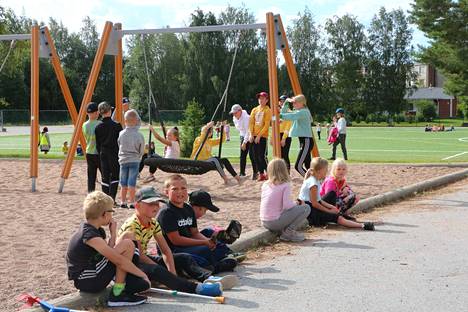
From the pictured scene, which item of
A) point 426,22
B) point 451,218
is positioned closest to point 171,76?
point 426,22

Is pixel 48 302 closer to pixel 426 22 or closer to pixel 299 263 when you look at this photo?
pixel 299 263

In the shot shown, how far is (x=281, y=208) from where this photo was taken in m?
8.02

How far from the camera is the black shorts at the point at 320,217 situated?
878 cm

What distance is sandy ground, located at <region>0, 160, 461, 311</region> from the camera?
5.81 metres

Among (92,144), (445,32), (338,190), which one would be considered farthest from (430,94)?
(338,190)

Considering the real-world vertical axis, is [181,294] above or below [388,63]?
below

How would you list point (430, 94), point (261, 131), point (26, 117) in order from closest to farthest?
point (261, 131)
point (26, 117)
point (430, 94)

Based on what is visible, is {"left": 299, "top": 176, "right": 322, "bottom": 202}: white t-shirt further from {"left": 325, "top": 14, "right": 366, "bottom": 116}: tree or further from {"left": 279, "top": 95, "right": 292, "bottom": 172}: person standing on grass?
{"left": 325, "top": 14, "right": 366, "bottom": 116}: tree

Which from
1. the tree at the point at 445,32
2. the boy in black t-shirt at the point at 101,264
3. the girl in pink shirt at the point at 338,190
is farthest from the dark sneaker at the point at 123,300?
the tree at the point at 445,32

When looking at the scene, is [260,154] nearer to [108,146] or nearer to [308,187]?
[108,146]

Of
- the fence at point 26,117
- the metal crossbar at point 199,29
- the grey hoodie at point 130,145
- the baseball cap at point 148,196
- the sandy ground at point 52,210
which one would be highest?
the metal crossbar at point 199,29

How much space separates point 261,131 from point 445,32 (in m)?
29.0

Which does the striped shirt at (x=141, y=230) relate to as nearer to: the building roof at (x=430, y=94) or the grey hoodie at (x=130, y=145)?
the grey hoodie at (x=130, y=145)

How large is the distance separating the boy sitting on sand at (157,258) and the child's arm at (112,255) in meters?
0.29
